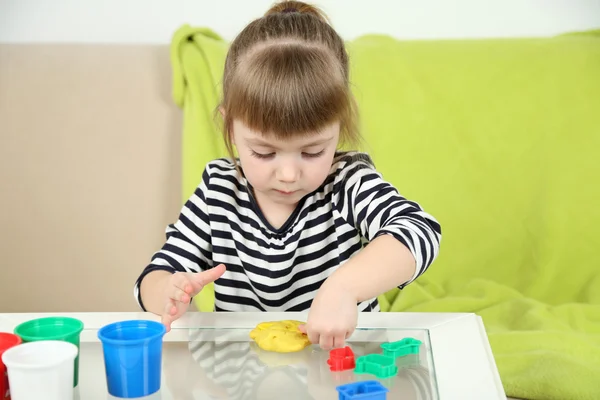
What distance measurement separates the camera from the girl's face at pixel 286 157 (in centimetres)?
96

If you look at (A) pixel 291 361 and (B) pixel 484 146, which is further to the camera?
(B) pixel 484 146

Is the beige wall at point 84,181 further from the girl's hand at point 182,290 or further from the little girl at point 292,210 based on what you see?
the girl's hand at point 182,290

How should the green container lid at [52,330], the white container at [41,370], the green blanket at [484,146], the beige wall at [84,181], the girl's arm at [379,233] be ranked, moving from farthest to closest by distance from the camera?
the beige wall at [84,181] < the green blanket at [484,146] < the girl's arm at [379,233] < the green container lid at [52,330] < the white container at [41,370]

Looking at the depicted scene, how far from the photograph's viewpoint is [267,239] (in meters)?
1.15

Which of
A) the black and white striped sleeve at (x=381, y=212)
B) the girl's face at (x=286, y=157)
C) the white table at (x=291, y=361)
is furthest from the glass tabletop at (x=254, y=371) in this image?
the girl's face at (x=286, y=157)

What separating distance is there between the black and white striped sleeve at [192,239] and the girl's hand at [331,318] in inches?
14.7

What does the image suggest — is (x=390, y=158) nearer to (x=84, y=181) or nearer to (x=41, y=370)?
(x=84, y=181)

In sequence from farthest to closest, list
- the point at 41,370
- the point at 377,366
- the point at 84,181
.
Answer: the point at 84,181
the point at 377,366
the point at 41,370

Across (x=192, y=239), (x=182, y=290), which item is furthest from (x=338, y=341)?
(x=192, y=239)

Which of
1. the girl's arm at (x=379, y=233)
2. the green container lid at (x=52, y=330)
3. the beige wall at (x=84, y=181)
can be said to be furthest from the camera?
the beige wall at (x=84, y=181)

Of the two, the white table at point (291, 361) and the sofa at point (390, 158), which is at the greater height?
the sofa at point (390, 158)

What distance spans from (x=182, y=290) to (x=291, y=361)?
178 mm

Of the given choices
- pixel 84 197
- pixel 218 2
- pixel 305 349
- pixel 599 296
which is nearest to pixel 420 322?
pixel 305 349

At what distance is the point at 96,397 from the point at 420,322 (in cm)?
38
